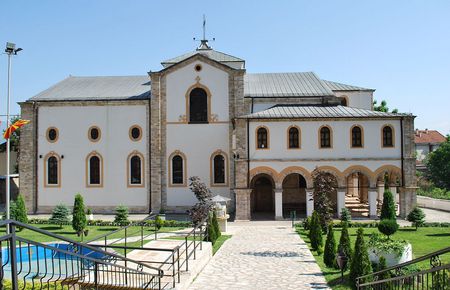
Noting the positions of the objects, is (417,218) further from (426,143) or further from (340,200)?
(426,143)

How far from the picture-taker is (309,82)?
1395 inches

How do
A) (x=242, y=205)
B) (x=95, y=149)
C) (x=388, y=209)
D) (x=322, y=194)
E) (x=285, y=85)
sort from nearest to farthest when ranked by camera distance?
(x=322, y=194) → (x=388, y=209) → (x=242, y=205) → (x=95, y=149) → (x=285, y=85)

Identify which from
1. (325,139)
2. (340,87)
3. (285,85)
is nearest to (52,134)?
(285,85)

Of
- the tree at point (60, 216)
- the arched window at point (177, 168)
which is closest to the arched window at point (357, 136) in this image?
the arched window at point (177, 168)

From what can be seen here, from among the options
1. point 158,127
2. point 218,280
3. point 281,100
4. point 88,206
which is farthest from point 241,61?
point 218,280

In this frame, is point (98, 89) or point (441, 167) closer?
point (98, 89)

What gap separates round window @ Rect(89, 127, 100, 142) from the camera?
32.7m

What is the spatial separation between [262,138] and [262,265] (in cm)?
1437

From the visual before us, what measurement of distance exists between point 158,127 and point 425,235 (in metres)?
18.5

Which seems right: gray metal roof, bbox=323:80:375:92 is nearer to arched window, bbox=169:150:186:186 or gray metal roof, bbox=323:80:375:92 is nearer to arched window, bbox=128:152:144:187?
arched window, bbox=169:150:186:186

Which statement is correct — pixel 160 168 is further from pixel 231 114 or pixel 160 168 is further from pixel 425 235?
pixel 425 235

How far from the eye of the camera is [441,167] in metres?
50.7

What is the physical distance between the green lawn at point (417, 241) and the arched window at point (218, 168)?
8.12m

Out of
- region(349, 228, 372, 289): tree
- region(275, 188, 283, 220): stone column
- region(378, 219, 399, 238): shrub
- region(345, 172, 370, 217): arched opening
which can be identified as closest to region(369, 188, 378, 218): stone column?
region(345, 172, 370, 217): arched opening
